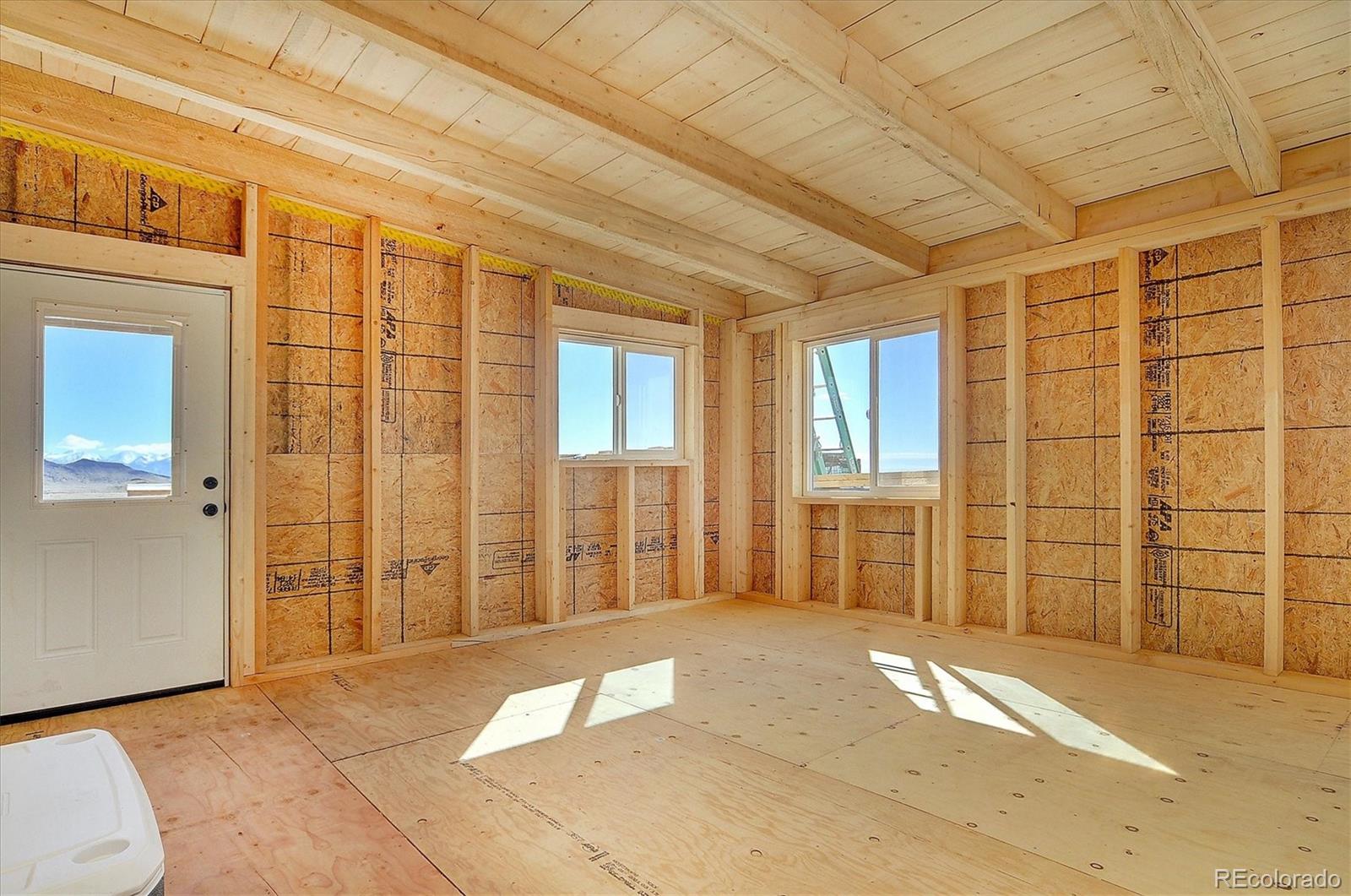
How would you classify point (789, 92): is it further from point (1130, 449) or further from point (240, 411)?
point (240, 411)

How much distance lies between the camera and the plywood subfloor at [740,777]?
209 centimetres

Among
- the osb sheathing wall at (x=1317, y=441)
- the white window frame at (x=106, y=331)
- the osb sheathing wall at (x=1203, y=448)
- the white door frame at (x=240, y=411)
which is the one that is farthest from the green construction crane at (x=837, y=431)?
the white window frame at (x=106, y=331)

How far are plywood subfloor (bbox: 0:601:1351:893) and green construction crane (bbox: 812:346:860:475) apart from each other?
205 centimetres

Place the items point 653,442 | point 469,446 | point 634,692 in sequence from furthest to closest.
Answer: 1. point 653,442
2. point 469,446
3. point 634,692

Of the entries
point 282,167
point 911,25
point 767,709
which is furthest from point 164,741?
point 911,25

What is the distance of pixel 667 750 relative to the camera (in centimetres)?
296

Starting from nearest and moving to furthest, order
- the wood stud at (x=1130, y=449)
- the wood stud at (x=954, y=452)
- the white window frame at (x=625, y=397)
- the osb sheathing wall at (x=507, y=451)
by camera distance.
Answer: the wood stud at (x=1130, y=449), the osb sheathing wall at (x=507, y=451), the wood stud at (x=954, y=452), the white window frame at (x=625, y=397)

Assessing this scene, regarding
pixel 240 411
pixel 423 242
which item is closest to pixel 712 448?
pixel 423 242

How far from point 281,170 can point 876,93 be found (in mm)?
3213

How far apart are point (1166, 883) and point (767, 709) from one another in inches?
69.0

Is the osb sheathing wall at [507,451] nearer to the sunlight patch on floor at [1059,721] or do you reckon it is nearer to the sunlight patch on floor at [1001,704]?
the sunlight patch on floor at [1001,704]

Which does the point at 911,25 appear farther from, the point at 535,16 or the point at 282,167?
the point at 282,167

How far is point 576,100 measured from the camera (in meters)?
3.17

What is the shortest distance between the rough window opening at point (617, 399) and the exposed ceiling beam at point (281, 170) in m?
0.55
